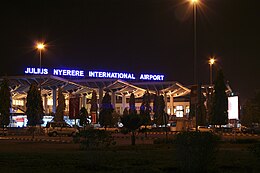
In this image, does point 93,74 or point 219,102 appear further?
point 93,74

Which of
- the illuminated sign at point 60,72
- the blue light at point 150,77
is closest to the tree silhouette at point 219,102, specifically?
the illuminated sign at point 60,72

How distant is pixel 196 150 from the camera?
44.9ft

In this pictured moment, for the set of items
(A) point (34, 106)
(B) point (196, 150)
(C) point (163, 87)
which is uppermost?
(C) point (163, 87)

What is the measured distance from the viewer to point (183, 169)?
14055 mm

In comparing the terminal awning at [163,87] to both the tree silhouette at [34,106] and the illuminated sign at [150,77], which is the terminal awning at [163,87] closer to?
the illuminated sign at [150,77]

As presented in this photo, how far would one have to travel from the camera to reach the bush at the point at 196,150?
13.7 m

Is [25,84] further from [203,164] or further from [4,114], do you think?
[203,164]

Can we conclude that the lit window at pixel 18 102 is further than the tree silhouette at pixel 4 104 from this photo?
Yes

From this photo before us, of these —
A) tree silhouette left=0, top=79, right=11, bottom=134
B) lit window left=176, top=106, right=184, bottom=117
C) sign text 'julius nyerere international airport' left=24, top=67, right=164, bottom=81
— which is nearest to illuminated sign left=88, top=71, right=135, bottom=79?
sign text 'julius nyerere international airport' left=24, top=67, right=164, bottom=81

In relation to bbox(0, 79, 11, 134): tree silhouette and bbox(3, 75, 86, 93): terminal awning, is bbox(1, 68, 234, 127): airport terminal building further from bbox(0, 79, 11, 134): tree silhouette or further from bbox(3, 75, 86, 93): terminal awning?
bbox(0, 79, 11, 134): tree silhouette

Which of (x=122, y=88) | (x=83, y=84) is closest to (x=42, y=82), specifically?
(x=83, y=84)

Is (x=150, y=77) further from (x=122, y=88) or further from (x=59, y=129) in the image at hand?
(x=59, y=129)

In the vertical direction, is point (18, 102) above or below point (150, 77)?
below

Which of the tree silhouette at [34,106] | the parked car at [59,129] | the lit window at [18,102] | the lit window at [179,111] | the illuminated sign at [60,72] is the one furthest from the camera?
the lit window at [179,111]
